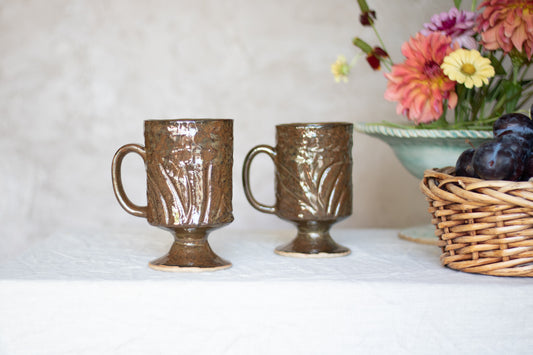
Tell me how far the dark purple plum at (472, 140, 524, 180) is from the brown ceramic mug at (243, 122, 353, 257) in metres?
0.19

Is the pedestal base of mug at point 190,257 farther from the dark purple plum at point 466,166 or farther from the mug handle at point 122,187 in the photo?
the dark purple plum at point 466,166

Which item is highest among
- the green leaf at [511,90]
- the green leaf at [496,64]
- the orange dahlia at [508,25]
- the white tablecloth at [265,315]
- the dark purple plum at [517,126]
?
the orange dahlia at [508,25]

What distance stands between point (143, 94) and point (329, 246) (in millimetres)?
941

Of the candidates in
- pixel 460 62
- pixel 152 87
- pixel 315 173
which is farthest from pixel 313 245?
pixel 152 87

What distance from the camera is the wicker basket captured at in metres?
0.66

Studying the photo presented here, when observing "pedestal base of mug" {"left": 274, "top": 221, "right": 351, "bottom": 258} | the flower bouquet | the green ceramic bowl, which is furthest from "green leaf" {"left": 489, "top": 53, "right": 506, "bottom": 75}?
"pedestal base of mug" {"left": 274, "top": 221, "right": 351, "bottom": 258}

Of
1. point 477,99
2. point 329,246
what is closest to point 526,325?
point 329,246

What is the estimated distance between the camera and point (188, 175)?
727 mm

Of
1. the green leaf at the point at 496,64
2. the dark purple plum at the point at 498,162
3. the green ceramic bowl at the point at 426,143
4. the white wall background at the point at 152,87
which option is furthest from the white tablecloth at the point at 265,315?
the white wall background at the point at 152,87

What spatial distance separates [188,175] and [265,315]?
7.6 inches

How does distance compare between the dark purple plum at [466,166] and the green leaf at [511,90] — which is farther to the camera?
the green leaf at [511,90]

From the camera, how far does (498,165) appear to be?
666 millimetres

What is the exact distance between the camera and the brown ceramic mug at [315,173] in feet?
2.64

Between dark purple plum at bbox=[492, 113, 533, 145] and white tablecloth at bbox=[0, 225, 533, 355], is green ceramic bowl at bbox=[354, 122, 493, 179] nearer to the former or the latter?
dark purple plum at bbox=[492, 113, 533, 145]
